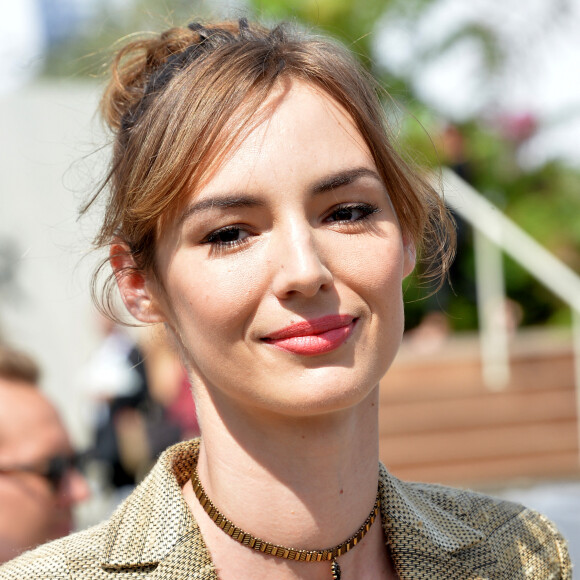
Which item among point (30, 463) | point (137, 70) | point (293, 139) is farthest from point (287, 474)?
point (30, 463)

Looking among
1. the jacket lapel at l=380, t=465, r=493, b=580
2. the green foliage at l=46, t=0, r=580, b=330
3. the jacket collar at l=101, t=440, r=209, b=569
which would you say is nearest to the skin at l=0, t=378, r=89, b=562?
the jacket collar at l=101, t=440, r=209, b=569

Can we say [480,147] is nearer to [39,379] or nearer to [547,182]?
[547,182]

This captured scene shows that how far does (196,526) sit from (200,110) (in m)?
0.81

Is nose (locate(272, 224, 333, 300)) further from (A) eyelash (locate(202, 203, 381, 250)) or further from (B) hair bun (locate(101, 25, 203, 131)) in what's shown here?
(B) hair bun (locate(101, 25, 203, 131))

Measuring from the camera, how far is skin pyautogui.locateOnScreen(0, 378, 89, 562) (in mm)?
2766

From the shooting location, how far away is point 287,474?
1.74 meters

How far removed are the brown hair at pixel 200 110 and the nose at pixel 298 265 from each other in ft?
0.68

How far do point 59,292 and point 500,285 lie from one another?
4004 millimetres

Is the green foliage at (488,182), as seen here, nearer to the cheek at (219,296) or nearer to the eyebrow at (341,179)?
the eyebrow at (341,179)

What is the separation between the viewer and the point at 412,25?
10.7 m

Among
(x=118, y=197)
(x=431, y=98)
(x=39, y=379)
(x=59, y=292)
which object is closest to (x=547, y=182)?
(x=431, y=98)

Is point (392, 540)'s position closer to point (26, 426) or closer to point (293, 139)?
point (293, 139)

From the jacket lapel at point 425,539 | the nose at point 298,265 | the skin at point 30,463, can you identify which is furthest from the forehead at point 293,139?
the skin at point 30,463

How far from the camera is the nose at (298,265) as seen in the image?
1590 millimetres
